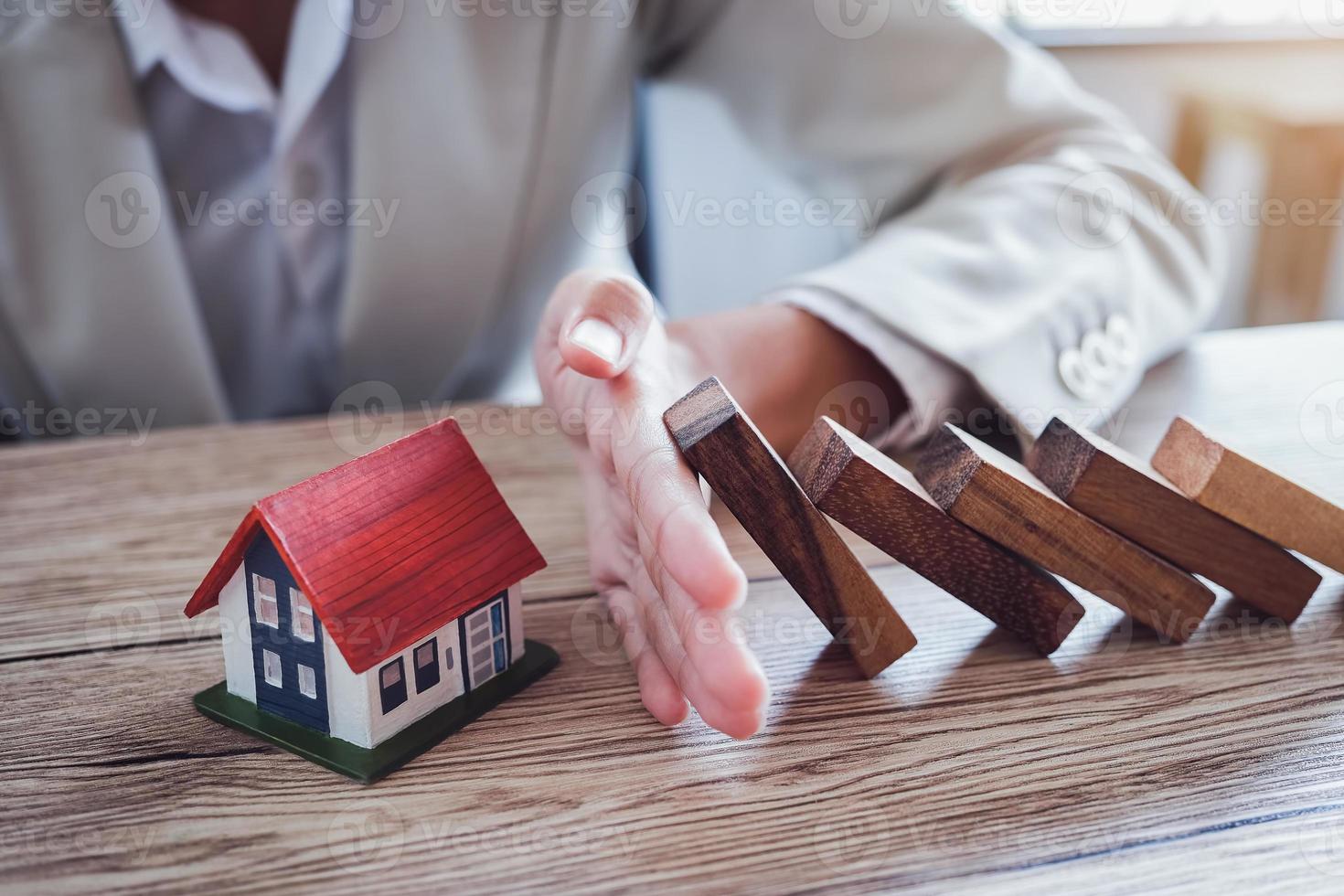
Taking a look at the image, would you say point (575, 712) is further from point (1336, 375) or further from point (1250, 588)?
point (1336, 375)

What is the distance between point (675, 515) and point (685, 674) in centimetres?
9

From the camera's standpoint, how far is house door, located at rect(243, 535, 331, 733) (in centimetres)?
48

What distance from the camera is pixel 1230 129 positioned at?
276 cm

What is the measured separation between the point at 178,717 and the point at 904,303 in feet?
1.90

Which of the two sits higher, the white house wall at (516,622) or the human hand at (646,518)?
the human hand at (646,518)

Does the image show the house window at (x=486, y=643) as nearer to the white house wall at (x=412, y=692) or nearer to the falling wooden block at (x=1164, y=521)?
the white house wall at (x=412, y=692)

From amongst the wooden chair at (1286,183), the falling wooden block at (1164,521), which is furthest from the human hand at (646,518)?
the wooden chair at (1286,183)

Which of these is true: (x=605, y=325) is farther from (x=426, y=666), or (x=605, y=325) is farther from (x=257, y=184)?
(x=257, y=184)

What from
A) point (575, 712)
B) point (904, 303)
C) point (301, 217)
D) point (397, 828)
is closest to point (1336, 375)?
point (904, 303)

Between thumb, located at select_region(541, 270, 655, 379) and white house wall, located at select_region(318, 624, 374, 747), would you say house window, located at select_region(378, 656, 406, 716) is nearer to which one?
white house wall, located at select_region(318, 624, 374, 747)

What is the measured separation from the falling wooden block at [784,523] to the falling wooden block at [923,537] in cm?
2

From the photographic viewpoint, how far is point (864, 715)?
0.51m

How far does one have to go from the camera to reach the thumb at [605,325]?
0.56 m

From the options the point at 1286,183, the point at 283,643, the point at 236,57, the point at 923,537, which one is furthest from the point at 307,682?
the point at 1286,183
